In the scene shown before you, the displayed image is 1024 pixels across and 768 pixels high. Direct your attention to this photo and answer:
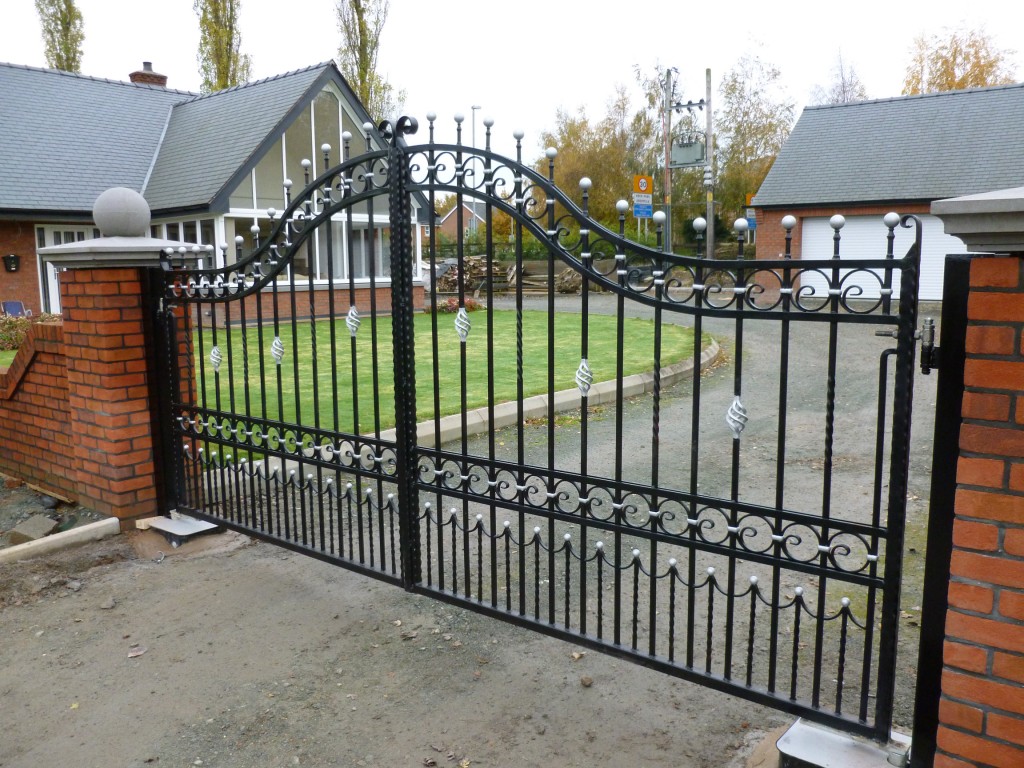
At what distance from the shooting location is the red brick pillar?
16.3 feet

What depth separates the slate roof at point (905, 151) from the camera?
79.0 feet

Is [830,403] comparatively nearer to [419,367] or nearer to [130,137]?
[419,367]

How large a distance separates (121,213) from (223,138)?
16.1 meters

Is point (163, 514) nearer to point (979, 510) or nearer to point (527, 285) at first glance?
point (979, 510)

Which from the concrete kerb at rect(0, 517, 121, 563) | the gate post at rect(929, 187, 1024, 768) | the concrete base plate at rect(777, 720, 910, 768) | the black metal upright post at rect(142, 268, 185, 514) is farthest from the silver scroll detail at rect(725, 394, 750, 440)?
the concrete kerb at rect(0, 517, 121, 563)

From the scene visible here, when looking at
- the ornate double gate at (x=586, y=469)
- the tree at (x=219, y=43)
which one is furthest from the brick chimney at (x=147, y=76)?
the ornate double gate at (x=586, y=469)

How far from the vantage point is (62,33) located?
3272 centimetres

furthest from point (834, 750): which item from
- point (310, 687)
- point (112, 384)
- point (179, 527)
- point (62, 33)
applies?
point (62, 33)

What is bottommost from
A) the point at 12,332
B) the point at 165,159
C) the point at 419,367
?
the point at 419,367

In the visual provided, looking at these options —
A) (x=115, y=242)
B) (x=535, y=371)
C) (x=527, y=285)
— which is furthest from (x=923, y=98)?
(x=115, y=242)

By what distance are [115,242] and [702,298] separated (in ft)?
12.5

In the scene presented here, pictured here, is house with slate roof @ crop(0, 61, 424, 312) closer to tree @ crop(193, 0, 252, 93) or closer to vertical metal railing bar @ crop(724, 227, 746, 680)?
tree @ crop(193, 0, 252, 93)

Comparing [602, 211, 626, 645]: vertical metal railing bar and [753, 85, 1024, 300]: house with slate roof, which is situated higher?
[753, 85, 1024, 300]: house with slate roof

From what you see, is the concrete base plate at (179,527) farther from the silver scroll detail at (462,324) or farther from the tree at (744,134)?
the tree at (744,134)
